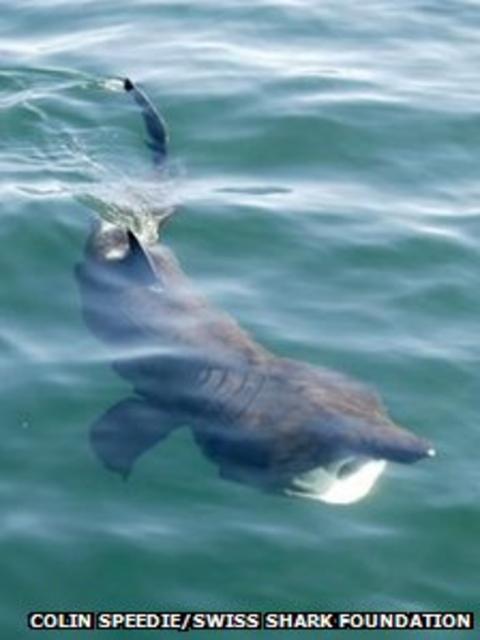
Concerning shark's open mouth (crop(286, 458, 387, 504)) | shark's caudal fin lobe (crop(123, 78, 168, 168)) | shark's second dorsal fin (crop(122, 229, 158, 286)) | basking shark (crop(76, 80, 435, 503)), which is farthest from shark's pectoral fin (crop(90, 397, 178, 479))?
shark's caudal fin lobe (crop(123, 78, 168, 168))

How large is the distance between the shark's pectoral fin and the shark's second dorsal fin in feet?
→ 3.32

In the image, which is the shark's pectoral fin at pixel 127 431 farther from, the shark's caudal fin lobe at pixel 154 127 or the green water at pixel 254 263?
the shark's caudal fin lobe at pixel 154 127

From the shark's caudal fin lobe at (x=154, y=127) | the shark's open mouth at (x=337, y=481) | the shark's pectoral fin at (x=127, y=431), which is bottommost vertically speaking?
the shark's open mouth at (x=337, y=481)

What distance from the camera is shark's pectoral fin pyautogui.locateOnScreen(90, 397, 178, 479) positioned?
794 cm

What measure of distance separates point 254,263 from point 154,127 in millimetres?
1855

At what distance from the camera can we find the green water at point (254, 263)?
7.25 metres

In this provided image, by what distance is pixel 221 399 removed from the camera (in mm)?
8227

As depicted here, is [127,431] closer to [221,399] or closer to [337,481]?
[221,399]

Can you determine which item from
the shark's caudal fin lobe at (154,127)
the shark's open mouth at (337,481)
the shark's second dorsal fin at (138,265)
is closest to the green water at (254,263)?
the shark's open mouth at (337,481)

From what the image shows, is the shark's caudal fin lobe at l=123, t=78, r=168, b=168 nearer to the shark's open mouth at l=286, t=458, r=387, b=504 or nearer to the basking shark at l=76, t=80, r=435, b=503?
the basking shark at l=76, t=80, r=435, b=503

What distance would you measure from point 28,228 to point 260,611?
4.22 meters

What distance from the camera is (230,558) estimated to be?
7.28m

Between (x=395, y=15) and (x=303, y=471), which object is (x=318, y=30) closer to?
(x=395, y=15)

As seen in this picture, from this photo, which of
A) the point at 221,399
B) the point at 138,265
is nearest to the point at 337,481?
the point at 221,399
